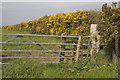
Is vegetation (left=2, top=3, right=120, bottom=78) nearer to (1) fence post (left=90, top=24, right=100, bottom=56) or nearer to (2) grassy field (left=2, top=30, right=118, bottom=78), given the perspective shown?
(2) grassy field (left=2, top=30, right=118, bottom=78)

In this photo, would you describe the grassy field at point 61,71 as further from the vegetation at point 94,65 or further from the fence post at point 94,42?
the fence post at point 94,42

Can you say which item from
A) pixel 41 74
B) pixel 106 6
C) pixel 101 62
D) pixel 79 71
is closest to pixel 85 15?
pixel 106 6

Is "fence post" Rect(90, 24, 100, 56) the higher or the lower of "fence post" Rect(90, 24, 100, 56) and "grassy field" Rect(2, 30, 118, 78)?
the higher

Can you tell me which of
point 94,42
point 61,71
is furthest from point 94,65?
point 61,71

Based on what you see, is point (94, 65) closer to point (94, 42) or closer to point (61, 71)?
point (94, 42)

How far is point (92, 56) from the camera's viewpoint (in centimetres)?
704

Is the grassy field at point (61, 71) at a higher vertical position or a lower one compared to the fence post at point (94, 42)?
lower

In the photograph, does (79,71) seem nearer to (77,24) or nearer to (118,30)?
(118,30)

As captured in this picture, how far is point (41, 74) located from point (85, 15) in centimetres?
648

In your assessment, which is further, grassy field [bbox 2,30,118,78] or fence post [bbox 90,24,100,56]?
fence post [bbox 90,24,100,56]

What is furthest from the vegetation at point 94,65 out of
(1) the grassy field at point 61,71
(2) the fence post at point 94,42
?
(2) the fence post at point 94,42

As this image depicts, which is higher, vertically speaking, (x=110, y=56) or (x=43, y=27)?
(x=43, y=27)

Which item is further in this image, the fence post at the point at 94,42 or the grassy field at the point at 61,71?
the fence post at the point at 94,42

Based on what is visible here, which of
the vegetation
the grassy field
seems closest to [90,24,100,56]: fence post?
the vegetation
